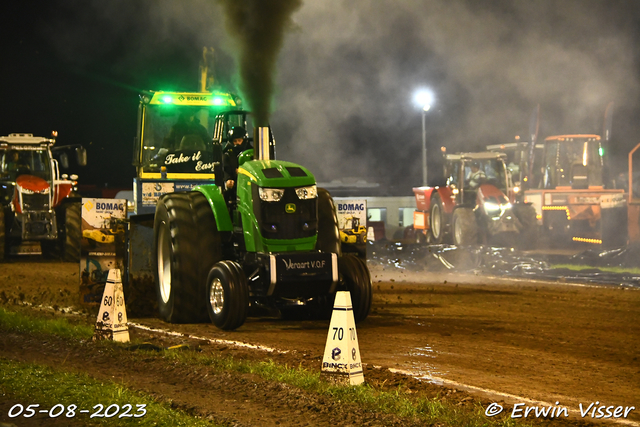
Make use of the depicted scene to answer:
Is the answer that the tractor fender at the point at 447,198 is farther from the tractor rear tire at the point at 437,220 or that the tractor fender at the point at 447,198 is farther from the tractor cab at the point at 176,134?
the tractor cab at the point at 176,134

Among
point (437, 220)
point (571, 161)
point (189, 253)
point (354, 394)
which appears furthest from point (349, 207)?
point (571, 161)

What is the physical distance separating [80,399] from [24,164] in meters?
17.4

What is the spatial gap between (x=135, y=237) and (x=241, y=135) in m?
2.81

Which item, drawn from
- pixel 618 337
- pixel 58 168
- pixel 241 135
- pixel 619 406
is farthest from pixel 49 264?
pixel 619 406

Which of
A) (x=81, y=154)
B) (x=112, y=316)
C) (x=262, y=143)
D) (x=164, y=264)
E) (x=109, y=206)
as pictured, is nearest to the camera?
(x=112, y=316)

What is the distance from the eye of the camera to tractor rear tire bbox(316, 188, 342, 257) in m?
9.98

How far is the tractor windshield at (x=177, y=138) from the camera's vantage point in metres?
12.2

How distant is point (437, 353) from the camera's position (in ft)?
25.9

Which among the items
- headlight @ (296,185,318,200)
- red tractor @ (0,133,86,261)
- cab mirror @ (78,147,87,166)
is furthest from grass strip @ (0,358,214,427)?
red tractor @ (0,133,86,261)

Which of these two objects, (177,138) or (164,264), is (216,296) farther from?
(177,138)

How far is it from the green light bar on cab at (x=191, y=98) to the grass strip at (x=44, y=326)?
4.17 meters

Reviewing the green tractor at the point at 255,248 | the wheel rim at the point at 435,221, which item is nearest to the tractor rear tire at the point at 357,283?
the green tractor at the point at 255,248

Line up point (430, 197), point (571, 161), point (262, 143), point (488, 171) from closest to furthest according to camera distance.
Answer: point (262, 143), point (488, 171), point (430, 197), point (571, 161)

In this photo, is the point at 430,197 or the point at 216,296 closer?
the point at 216,296
